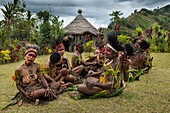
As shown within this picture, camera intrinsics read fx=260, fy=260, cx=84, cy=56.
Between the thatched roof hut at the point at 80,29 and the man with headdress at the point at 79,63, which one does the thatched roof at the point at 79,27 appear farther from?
the man with headdress at the point at 79,63

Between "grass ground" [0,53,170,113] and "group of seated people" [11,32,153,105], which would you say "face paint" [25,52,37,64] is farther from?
"grass ground" [0,53,170,113]

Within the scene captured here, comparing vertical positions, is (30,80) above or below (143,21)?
below

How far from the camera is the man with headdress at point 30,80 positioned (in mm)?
4602

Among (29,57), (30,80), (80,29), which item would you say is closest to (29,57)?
(29,57)

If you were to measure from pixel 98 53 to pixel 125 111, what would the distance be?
340 centimetres

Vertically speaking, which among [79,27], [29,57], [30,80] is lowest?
[30,80]

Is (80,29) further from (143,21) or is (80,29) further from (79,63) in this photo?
(79,63)

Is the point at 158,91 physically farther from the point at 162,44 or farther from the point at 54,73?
the point at 162,44

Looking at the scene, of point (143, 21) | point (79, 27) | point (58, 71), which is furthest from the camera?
point (143, 21)

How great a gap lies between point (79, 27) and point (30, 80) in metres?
17.8

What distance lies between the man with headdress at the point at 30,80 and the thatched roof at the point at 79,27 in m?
17.0

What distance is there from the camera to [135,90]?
561 centimetres

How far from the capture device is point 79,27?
2222 centimetres

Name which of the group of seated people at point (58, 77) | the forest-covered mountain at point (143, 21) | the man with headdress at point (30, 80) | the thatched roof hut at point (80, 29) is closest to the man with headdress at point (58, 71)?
the group of seated people at point (58, 77)
